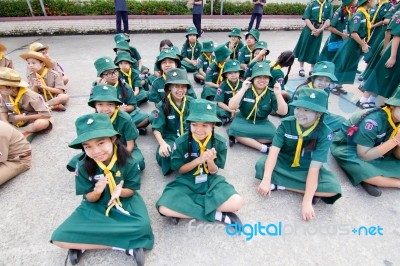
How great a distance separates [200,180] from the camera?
2410 millimetres

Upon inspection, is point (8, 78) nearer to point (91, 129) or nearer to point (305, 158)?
point (91, 129)

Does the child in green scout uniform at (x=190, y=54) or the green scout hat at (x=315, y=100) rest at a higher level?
the green scout hat at (x=315, y=100)

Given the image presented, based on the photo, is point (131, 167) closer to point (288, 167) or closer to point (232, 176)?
point (232, 176)

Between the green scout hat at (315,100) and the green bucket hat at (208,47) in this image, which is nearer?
the green scout hat at (315,100)

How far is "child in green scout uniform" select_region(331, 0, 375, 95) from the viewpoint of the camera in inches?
172

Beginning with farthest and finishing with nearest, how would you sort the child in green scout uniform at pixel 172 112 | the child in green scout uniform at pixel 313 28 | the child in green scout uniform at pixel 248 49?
the child in green scout uniform at pixel 313 28 < the child in green scout uniform at pixel 248 49 < the child in green scout uniform at pixel 172 112

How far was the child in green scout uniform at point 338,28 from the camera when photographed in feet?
16.0

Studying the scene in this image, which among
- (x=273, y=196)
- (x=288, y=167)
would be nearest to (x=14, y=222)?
(x=273, y=196)

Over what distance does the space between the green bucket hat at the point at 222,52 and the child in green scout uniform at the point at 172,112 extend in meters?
1.36

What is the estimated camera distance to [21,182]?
2742 mm

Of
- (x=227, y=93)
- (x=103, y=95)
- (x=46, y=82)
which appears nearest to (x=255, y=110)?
(x=227, y=93)

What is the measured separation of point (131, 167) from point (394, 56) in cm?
415

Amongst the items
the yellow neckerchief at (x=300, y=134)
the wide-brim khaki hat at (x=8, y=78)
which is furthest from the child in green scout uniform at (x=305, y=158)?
the wide-brim khaki hat at (x=8, y=78)

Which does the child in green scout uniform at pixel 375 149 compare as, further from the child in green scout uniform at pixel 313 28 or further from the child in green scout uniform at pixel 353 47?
the child in green scout uniform at pixel 313 28
